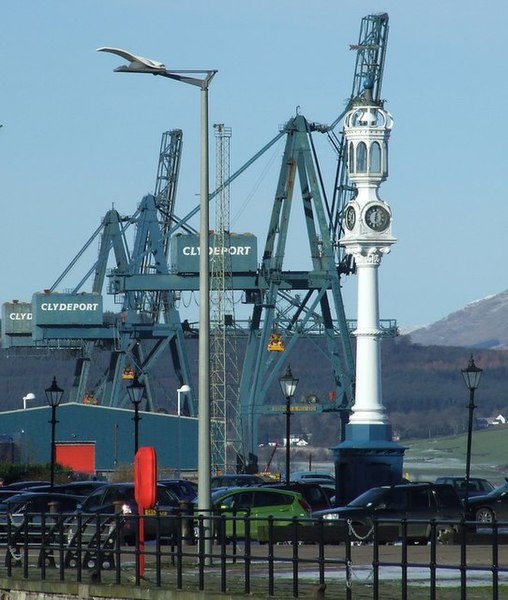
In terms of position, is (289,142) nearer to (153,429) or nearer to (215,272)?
(215,272)

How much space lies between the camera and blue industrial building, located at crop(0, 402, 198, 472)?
116 metres

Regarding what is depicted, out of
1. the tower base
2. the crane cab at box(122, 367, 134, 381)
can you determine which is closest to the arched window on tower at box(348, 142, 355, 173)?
the tower base

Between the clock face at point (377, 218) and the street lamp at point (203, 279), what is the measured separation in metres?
38.3

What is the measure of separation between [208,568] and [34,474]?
55494 millimetres

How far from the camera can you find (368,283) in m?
67.9

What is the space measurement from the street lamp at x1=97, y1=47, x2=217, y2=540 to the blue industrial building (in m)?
85.6

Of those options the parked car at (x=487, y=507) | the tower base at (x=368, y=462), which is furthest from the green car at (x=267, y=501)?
the tower base at (x=368, y=462)

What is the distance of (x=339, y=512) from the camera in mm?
39625

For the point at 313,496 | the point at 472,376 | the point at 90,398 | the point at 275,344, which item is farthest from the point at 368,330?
the point at 90,398

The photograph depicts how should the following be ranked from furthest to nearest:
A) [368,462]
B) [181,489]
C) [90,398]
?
[90,398], [368,462], [181,489]

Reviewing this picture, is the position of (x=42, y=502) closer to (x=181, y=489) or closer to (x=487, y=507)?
(x=181, y=489)

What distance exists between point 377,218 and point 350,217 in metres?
1.14

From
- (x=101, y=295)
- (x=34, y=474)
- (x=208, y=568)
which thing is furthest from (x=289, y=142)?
(x=208, y=568)

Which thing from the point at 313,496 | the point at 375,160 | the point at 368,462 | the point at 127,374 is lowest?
the point at 313,496
